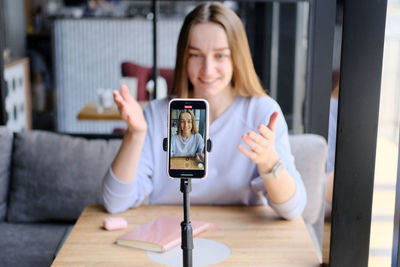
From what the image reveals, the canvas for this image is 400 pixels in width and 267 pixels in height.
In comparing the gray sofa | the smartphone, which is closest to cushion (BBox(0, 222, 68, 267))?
the gray sofa

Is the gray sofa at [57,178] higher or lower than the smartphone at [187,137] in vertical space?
lower

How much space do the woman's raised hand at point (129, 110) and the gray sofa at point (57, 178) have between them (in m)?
0.72

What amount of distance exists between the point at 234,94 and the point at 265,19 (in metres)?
1.91

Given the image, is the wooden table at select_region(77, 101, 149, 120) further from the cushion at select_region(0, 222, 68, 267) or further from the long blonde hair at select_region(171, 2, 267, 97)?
the long blonde hair at select_region(171, 2, 267, 97)

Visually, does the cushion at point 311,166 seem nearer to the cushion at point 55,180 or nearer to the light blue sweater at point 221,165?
the light blue sweater at point 221,165

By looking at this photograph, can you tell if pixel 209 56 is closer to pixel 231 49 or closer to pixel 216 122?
pixel 231 49

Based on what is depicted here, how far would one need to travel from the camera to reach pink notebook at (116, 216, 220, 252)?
1.09 m

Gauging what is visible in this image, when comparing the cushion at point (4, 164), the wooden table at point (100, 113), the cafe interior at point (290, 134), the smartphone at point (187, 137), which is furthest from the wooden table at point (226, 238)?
the wooden table at point (100, 113)

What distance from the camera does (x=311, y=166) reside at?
182 centimetres

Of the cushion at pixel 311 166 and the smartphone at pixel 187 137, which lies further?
the cushion at pixel 311 166

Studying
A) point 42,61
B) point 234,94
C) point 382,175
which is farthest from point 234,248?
point 42,61

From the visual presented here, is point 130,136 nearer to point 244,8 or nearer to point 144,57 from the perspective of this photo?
point 244,8

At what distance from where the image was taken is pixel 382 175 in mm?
939

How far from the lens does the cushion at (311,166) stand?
182 centimetres
